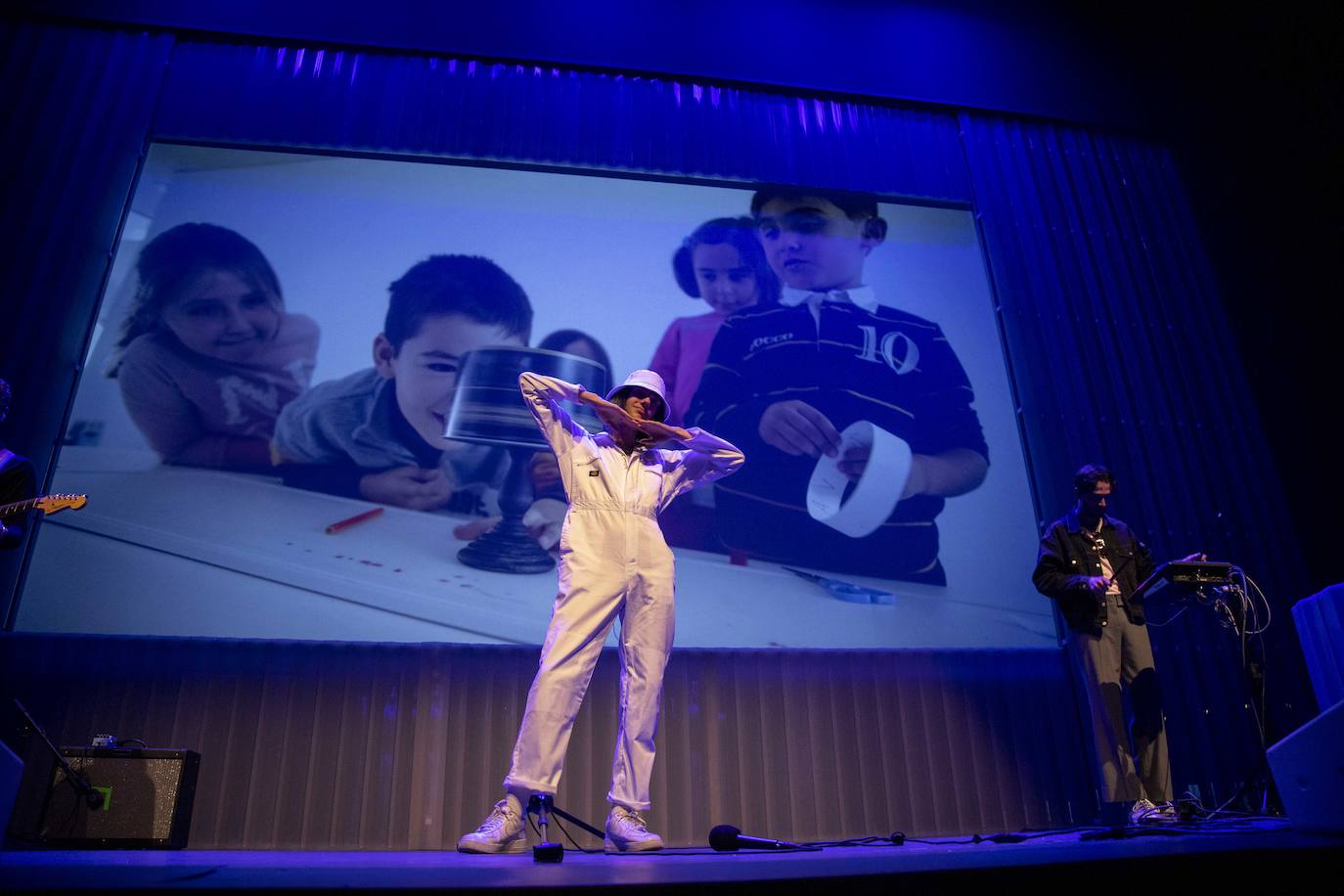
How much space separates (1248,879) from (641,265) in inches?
166

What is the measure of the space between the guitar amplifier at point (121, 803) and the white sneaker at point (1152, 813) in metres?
3.84

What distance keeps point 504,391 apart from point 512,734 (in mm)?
1783

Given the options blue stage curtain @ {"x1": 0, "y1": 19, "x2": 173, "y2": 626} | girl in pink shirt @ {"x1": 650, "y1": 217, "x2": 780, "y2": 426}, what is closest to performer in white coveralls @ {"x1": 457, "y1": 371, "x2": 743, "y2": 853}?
→ girl in pink shirt @ {"x1": 650, "y1": 217, "x2": 780, "y2": 426}

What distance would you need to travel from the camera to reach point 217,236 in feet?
16.1

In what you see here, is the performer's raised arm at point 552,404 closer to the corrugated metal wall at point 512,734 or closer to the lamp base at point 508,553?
the lamp base at point 508,553

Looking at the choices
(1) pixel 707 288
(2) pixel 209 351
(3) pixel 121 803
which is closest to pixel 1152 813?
(1) pixel 707 288

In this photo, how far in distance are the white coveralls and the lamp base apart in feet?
3.95

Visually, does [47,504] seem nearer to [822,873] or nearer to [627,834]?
[627,834]

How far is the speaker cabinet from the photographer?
199 cm

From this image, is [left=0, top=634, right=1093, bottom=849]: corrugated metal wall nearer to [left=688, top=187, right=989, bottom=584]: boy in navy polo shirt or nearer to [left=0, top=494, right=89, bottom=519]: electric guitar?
[left=688, top=187, right=989, bottom=584]: boy in navy polo shirt

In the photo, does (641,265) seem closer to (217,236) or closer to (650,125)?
(650,125)

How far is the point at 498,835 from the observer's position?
2674 millimetres

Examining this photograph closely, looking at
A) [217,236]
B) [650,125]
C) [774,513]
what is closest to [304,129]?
[217,236]

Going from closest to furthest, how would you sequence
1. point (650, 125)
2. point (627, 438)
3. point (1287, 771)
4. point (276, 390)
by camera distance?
point (1287, 771)
point (627, 438)
point (276, 390)
point (650, 125)
